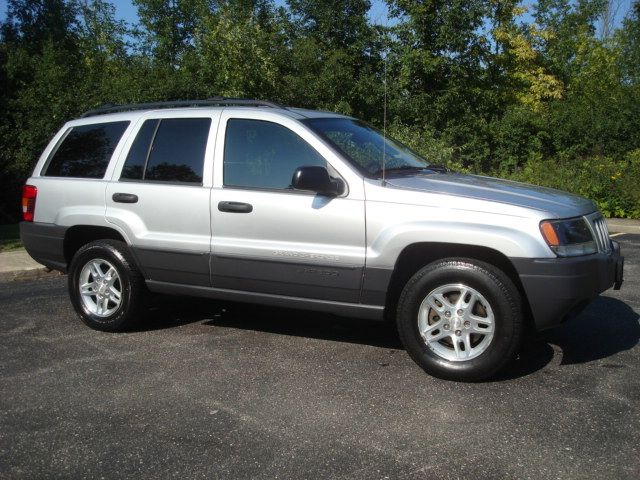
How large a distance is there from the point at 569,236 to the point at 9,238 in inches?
407

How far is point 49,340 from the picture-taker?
5965mm

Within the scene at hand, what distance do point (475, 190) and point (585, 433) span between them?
1754 mm

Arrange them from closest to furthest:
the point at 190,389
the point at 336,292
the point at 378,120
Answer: the point at 190,389 < the point at 336,292 < the point at 378,120

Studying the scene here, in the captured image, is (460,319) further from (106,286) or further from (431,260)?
(106,286)

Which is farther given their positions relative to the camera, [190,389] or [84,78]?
[84,78]

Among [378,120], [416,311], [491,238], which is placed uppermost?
[378,120]

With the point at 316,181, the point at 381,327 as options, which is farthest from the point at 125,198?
the point at 381,327

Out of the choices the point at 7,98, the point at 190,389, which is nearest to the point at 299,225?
the point at 190,389

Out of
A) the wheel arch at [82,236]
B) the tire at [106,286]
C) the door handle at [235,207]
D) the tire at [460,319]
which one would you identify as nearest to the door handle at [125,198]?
the wheel arch at [82,236]

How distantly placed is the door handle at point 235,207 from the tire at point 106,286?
3.52 feet

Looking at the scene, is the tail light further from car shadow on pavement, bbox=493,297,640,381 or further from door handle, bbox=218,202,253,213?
car shadow on pavement, bbox=493,297,640,381

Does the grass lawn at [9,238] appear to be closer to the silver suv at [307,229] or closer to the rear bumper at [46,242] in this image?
the rear bumper at [46,242]

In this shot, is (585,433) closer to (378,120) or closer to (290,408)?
(290,408)

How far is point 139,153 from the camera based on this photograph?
603 centimetres
